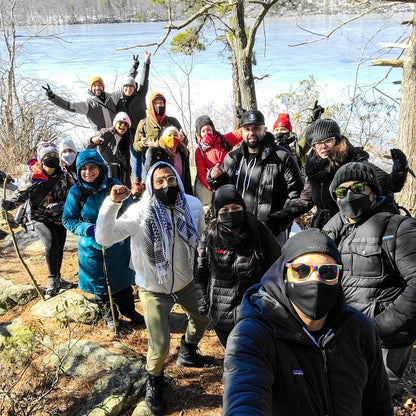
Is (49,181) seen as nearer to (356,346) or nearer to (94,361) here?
(94,361)

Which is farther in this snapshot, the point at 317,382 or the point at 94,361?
the point at 94,361

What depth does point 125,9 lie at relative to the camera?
27250mm

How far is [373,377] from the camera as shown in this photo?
66.7 inches

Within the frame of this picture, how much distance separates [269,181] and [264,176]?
7 centimetres

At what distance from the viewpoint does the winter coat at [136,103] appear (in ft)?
21.1

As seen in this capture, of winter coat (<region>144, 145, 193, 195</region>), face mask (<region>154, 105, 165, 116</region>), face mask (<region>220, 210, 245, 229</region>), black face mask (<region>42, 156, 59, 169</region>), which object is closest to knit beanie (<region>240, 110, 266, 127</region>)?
winter coat (<region>144, 145, 193, 195</region>)

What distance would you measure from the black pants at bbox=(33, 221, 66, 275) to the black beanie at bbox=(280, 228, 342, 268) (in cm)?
381

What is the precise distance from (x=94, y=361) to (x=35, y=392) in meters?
0.56

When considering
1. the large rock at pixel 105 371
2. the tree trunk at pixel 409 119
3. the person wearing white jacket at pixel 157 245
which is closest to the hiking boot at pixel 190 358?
the large rock at pixel 105 371

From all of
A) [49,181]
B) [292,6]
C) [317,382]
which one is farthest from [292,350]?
[292,6]

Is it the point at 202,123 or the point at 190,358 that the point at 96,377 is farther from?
the point at 202,123

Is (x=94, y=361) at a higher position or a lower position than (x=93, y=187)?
lower

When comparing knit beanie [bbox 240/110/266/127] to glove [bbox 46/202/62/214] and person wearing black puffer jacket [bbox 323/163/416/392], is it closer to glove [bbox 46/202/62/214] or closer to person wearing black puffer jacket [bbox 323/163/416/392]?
person wearing black puffer jacket [bbox 323/163/416/392]

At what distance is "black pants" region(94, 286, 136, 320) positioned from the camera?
420 cm
